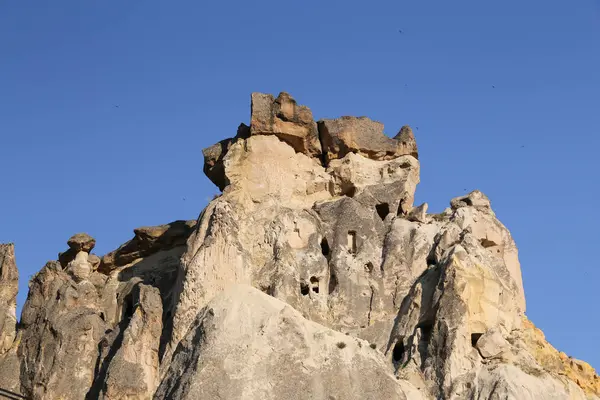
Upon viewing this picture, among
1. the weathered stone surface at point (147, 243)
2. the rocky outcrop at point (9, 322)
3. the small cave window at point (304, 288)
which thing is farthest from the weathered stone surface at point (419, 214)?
the rocky outcrop at point (9, 322)

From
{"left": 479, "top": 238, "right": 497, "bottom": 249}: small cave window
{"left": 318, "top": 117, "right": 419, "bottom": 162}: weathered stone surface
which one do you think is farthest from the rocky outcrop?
{"left": 479, "top": 238, "right": 497, "bottom": 249}: small cave window

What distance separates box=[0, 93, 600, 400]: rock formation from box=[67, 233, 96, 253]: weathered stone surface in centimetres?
5

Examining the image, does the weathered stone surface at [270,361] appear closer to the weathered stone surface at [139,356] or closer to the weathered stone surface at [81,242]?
the weathered stone surface at [139,356]

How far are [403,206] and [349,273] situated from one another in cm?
433

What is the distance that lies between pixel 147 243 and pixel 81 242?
230 centimetres

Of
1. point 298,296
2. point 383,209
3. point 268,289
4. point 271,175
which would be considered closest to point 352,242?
point 383,209

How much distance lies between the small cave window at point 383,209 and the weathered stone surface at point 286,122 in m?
3.11

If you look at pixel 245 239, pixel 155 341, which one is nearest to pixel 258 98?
pixel 245 239

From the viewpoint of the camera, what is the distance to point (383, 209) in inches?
1992

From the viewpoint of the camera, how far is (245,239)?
48.3 metres

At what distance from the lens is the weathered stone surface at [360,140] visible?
52.1m

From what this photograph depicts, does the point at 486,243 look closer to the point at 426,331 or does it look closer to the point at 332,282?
the point at 332,282

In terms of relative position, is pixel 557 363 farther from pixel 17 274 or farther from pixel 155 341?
pixel 17 274

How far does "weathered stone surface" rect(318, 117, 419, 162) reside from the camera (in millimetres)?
52094
